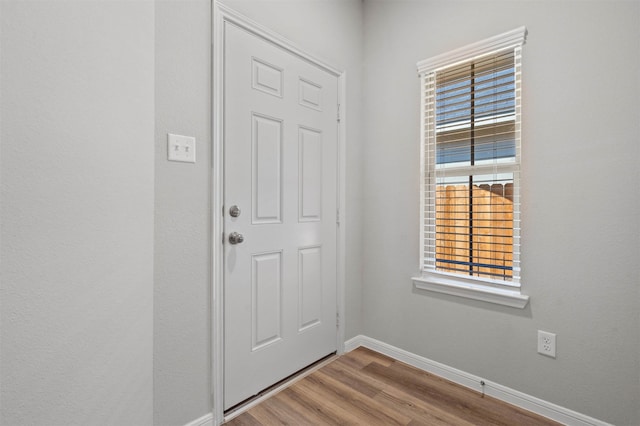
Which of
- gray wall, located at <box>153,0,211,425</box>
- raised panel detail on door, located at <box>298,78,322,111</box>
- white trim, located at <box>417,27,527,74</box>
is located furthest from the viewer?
raised panel detail on door, located at <box>298,78,322,111</box>

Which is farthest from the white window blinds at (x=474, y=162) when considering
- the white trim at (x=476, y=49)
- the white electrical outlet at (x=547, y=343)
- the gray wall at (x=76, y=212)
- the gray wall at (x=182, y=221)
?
the gray wall at (x=76, y=212)

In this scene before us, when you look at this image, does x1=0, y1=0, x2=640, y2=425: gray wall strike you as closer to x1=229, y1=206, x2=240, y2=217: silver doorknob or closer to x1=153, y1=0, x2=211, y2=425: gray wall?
x1=153, y1=0, x2=211, y2=425: gray wall

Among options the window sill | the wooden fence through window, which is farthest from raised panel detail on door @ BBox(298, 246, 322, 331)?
the wooden fence through window

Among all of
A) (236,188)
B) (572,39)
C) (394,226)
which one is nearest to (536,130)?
(572,39)

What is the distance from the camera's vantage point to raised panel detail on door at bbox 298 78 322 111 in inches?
78.0

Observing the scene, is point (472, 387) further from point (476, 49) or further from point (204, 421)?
point (476, 49)

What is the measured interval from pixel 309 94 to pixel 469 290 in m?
1.62

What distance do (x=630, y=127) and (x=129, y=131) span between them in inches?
87.6

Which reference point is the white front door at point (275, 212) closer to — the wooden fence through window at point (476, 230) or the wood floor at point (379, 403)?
the wood floor at point (379, 403)

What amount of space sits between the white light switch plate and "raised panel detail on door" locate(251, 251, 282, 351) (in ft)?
2.11

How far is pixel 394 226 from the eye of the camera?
2273 millimetres

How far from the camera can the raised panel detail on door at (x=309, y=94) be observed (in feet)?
6.50

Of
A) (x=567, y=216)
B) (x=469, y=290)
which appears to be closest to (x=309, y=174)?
(x=469, y=290)

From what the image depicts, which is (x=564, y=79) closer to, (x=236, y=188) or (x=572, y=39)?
(x=572, y=39)
